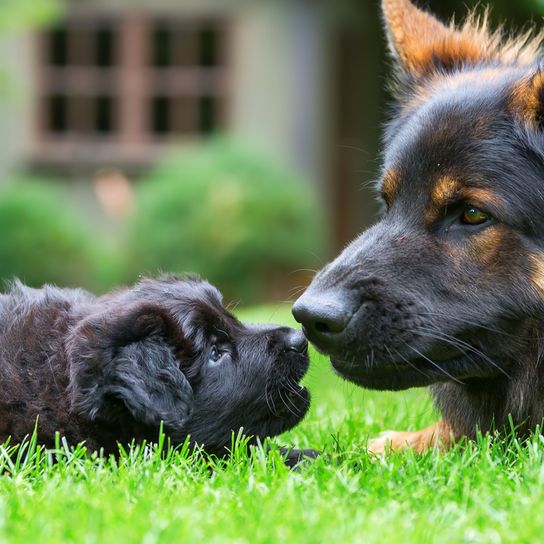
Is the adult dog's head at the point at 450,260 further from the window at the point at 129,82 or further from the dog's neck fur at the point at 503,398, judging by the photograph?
the window at the point at 129,82

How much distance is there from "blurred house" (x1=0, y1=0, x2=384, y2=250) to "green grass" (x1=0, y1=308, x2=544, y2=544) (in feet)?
39.1

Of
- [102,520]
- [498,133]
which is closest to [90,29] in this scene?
[498,133]

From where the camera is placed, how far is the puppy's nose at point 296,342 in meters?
4.47

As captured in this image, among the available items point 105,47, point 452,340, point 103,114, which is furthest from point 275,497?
point 105,47

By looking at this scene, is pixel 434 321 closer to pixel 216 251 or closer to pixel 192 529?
pixel 192 529

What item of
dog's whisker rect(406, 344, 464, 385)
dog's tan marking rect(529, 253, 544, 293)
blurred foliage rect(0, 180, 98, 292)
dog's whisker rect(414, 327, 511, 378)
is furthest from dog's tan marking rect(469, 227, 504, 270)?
blurred foliage rect(0, 180, 98, 292)

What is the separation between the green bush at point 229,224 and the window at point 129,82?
2.30m

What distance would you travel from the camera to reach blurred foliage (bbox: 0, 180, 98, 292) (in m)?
14.1

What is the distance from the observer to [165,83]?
16078 mm

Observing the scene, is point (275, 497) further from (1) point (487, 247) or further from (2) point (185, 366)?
(1) point (487, 247)

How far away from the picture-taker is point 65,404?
3945 mm

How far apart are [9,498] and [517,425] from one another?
6.85 ft

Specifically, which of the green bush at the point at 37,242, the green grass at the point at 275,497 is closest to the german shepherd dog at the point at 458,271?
the green grass at the point at 275,497

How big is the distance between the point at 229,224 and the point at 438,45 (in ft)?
28.6
